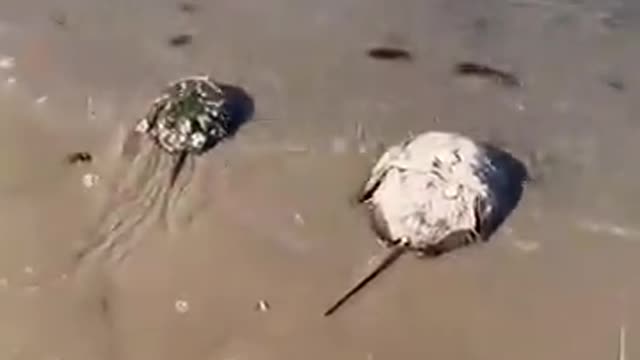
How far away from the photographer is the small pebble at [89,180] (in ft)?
7.96

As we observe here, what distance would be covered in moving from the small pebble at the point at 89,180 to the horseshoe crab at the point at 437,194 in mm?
501

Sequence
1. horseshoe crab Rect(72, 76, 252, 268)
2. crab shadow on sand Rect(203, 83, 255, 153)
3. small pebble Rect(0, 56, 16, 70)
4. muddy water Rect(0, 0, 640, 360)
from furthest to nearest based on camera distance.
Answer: small pebble Rect(0, 56, 16, 70)
crab shadow on sand Rect(203, 83, 255, 153)
horseshoe crab Rect(72, 76, 252, 268)
muddy water Rect(0, 0, 640, 360)

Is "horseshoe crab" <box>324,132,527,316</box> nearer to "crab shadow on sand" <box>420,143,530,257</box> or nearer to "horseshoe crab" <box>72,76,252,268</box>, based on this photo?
"crab shadow on sand" <box>420,143,530,257</box>

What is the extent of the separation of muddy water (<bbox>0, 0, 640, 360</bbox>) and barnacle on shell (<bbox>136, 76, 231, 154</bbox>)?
0.04 meters

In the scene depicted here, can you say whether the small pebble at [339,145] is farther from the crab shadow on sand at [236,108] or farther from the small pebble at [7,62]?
the small pebble at [7,62]

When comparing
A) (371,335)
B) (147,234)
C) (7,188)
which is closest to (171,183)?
(147,234)

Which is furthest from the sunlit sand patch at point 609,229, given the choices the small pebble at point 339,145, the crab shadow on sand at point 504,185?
the small pebble at point 339,145

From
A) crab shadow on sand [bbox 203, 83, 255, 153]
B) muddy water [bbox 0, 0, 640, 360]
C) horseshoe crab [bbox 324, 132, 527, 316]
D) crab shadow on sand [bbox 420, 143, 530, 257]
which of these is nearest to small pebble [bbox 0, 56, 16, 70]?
muddy water [bbox 0, 0, 640, 360]

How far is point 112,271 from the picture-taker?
230 cm

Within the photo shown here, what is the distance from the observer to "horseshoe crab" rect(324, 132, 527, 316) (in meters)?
2.28

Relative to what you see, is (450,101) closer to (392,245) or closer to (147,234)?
(392,245)

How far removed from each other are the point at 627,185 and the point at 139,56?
1.00m

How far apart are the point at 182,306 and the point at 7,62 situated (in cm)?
71

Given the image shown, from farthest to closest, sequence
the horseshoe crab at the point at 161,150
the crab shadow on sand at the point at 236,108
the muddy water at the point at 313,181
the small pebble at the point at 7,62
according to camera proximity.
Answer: the small pebble at the point at 7,62, the crab shadow on sand at the point at 236,108, the horseshoe crab at the point at 161,150, the muddy water at the point at 313,181
